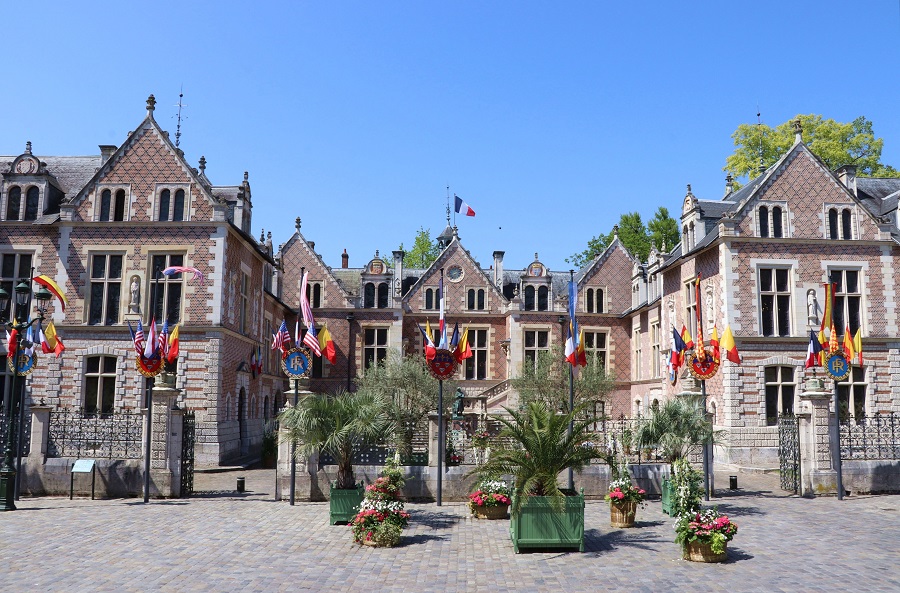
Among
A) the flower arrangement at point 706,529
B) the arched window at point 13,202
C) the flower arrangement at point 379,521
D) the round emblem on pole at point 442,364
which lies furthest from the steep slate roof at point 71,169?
the flower arrangement at point 706,529

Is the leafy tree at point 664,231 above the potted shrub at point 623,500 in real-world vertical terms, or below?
above

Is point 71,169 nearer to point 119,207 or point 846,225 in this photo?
point 119,207

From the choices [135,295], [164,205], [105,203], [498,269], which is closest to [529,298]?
[498,269]

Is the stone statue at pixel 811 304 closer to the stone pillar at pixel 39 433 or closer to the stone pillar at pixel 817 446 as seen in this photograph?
the stone pillar at pixel 817 446

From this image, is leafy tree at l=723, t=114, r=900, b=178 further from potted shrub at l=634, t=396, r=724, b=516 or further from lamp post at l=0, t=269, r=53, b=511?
lamp post at l=0, t=269, r=53, b=511

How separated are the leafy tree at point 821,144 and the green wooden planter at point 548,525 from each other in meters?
31.6

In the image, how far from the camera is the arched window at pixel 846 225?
2905 cm

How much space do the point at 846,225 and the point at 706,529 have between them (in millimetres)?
21806

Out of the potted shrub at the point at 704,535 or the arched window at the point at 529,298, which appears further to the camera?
the arched window at the point at 529,298

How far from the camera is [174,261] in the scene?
92.7 ft

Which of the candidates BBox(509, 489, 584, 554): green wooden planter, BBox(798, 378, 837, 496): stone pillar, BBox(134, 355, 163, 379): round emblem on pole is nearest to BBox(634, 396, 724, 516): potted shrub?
BBox(798, 378, 837, 496): stone pillar

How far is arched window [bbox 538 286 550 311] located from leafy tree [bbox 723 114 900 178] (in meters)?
13.0

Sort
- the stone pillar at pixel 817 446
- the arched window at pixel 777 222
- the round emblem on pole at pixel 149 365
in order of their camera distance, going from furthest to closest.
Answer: the arched window at pixel 777 222, the stone pillar at pixel 817 446, the round emblem on pole at pixel 149 365

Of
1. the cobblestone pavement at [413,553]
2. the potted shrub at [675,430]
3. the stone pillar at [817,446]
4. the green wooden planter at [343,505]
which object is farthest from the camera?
the stone pillar at [817,446]
